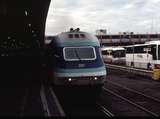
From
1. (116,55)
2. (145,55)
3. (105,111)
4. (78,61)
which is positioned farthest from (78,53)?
(116,55)

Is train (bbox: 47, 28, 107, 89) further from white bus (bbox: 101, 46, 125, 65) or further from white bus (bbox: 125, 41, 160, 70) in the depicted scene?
white bus (bbox: 101, 46, 125, 65)

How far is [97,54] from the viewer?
20766mm

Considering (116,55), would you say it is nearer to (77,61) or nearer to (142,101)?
(142,101)


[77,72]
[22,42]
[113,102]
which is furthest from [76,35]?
[22,42]

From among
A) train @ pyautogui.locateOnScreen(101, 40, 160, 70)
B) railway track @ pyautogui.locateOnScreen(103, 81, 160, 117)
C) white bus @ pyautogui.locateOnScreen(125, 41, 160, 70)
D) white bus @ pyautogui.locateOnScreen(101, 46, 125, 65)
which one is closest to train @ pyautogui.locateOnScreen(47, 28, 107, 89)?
railway track @ pyautogui.locateOnScreen(103, 81, 160, 117)

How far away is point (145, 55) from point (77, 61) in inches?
973

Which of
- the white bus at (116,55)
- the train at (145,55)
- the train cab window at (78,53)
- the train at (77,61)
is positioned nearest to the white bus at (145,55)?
the train at (145,55)

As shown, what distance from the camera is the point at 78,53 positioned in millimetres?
20641

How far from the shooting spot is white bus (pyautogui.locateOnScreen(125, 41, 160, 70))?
4078 cm

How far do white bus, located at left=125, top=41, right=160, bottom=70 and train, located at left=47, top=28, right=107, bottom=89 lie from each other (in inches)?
689

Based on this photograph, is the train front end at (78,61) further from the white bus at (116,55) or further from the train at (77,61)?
the white bus at (116,55)

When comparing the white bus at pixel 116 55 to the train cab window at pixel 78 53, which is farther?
the white bus at pixel 116 55

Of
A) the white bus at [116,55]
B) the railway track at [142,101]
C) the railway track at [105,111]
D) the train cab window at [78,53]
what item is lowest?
the railway track at [142,101]

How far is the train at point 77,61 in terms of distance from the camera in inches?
775
